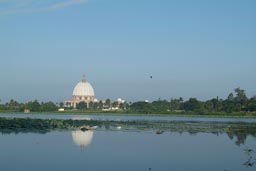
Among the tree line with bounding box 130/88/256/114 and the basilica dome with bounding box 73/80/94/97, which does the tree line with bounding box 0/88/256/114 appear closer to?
the tree line with bounding box 130/88/256/114

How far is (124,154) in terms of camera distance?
70.6ft

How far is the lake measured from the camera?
1791 cm

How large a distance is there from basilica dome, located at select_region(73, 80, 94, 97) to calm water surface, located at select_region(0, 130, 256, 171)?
427ft

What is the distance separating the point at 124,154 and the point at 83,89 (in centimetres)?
13820

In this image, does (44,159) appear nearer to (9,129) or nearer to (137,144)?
(137,144)

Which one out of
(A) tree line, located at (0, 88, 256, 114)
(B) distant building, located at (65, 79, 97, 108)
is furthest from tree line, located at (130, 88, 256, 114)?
(B) distant building, located at (65, 79, 97, 108)

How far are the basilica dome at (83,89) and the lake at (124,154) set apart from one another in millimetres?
130079

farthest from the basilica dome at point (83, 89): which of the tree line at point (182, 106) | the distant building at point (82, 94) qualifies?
the tree line at point (182, 106)

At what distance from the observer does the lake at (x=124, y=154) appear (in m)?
17.9

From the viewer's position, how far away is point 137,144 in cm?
2597

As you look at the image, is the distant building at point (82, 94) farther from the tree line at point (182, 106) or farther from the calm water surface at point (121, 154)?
the calm water surface at point (121, 154)

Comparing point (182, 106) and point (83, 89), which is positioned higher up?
point (83, 89)

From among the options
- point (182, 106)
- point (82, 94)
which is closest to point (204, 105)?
point (182, 106)

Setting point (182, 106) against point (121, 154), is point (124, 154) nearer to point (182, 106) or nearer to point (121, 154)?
point (121, 154)
